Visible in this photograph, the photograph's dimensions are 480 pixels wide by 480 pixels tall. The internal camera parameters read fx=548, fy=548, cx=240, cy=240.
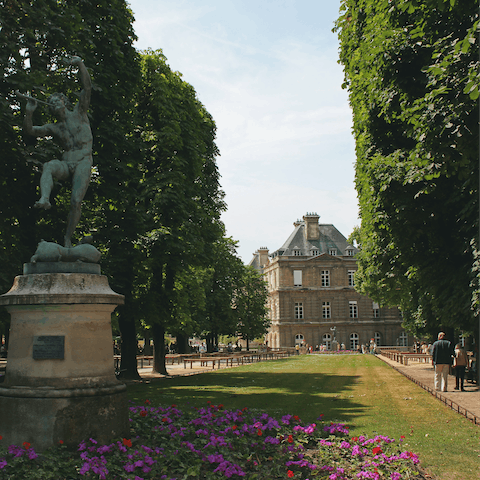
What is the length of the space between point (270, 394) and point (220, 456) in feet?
30.2

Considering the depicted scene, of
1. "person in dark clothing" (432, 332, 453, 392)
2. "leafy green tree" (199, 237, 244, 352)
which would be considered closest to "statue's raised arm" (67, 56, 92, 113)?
"person in dark clothing" (432, 332, 453, 392)

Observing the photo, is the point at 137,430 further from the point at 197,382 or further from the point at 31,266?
the point at 197,382

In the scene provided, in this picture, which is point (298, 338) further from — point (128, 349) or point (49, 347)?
point (49, 347)

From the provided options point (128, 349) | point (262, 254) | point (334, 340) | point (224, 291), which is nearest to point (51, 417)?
point (128, 349)

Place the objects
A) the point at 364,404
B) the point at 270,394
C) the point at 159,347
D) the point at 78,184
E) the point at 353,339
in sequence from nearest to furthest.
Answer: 1. the point at 78,184
2. the point at 364,404
3. the point at 270,394
4. the point at 159,347
5. the point at 353,339

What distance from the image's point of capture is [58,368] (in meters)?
7.79

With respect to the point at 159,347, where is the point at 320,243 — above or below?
above

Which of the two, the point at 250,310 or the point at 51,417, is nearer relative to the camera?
the point at 51,417

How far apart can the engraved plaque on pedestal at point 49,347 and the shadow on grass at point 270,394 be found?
14.2ft

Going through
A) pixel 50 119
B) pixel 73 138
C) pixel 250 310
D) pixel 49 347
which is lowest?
pixel 49 347

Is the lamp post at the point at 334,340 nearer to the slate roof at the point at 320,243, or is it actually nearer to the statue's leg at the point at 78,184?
the slate roof at the point at 320,243

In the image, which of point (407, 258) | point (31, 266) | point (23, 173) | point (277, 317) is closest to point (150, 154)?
point (23, 173)

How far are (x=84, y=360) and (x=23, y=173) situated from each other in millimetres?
9036

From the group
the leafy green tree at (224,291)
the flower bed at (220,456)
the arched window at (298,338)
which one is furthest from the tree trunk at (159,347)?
the arched window at (298,338)
